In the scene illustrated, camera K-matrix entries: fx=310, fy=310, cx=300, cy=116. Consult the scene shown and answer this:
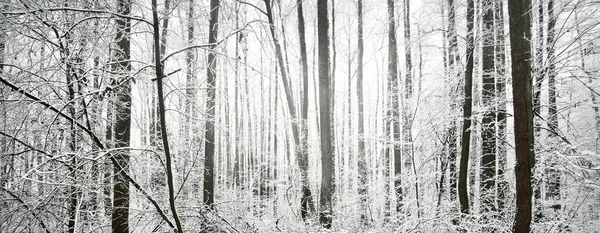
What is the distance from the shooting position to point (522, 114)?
3.90m

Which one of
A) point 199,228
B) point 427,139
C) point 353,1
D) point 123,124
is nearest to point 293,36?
point 353,1

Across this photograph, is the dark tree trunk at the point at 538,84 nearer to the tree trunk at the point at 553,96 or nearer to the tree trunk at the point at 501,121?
the tree trunk at the point at 553,96

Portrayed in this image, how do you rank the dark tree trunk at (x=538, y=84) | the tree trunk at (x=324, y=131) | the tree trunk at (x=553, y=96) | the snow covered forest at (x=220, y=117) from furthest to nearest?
the tree trunk at (x=324, y=131), the dark tree trunk at (x=538, y=84), the tree trunk at (x=553, y=96), the snow covered forest at (x=220, y=117)

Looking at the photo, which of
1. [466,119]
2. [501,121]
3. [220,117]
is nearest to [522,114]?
[466,119]

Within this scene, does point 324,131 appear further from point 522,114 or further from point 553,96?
point 553,96

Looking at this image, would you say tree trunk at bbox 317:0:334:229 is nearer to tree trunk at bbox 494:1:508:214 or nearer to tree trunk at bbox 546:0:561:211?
tree trunk at bbox 494:1:508:214

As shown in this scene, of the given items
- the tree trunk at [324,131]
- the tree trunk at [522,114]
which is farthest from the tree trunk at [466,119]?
the tree trunk at [324,131]

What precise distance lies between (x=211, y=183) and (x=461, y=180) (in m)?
5.70

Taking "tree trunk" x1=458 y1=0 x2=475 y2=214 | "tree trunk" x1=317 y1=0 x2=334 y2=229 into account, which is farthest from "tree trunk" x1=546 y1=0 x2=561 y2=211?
"tree trunk" x1=317 y1=0 x2=334 y2=229

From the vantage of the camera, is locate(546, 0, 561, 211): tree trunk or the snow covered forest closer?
the snow covered forest

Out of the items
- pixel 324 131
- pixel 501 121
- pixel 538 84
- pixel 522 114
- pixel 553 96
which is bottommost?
pixel 324 131

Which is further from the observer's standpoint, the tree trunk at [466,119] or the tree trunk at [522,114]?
the tree trunk at [466,119]

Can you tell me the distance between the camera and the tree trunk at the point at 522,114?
3801 millimetres

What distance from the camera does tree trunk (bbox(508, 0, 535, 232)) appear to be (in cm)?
380
